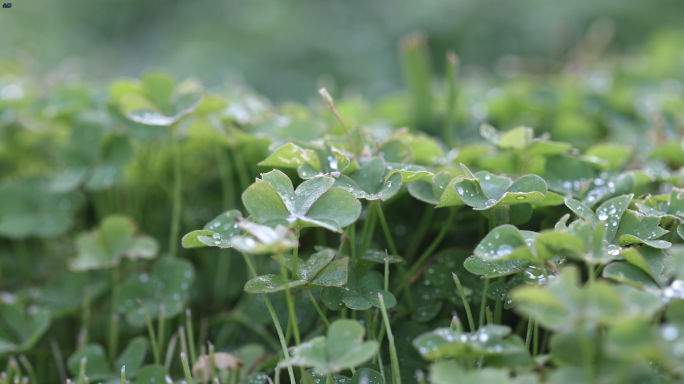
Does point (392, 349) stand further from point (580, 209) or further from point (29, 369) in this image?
point (29, 369)

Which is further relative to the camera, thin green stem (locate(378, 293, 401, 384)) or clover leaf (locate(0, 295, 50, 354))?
clover leaf (locate(0, 295, 50, 354))

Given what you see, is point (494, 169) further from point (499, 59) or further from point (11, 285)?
point (499, 59)

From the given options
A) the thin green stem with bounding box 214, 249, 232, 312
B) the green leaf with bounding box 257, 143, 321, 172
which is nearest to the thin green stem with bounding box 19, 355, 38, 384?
the thin green stem with bounding box 214, 249, 232, 312

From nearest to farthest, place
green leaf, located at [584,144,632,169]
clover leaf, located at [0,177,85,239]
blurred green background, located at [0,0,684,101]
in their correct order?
green leaf, located at [584,144,632,169]
clover leaf, located at [0,177,85,239]
blurred green background, located at [0,0,684,101]

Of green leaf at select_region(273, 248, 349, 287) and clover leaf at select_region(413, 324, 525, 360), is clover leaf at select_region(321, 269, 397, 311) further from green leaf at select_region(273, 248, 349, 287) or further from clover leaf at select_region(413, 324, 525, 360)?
clover leaf at select_region(413, 324, 525, 360)

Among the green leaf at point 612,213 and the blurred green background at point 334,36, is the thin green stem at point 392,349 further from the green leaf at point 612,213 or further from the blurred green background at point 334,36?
the blurred green background at point 334,36

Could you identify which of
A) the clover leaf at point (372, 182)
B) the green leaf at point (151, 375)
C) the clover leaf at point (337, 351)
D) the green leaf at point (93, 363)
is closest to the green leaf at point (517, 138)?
the clover leaf at point (372, 182)

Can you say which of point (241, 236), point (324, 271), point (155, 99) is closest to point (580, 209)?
point (324, 271)
